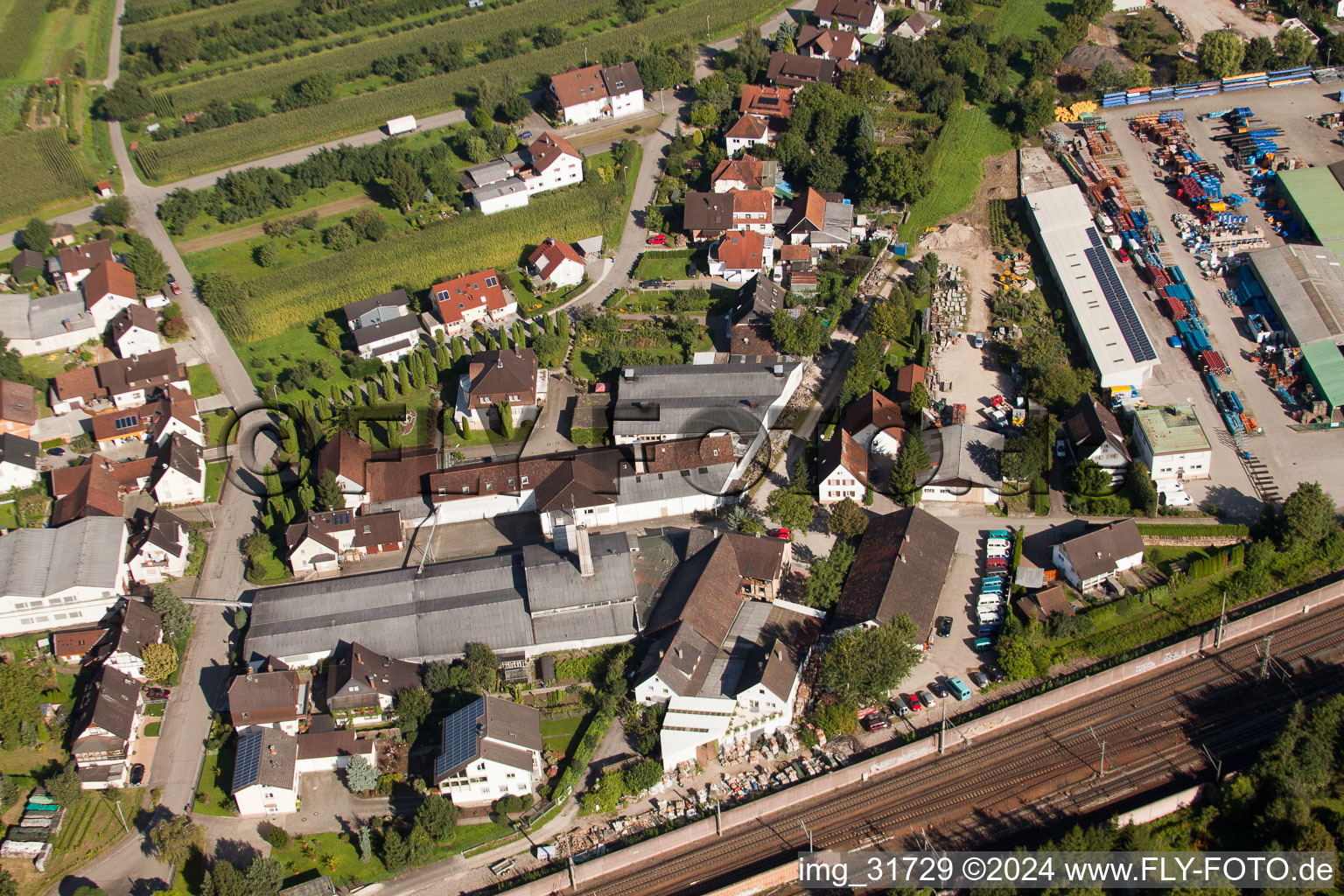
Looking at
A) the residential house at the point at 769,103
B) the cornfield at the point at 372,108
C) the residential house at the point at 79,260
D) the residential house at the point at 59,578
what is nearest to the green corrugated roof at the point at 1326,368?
the residential house at the point at 769,103

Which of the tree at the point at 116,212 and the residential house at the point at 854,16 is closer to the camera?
the tree at the point at 116,212

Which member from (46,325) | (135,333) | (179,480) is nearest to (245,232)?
(135,333)

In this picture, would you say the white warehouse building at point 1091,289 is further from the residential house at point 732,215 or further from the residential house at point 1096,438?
the residential house at point 732,215

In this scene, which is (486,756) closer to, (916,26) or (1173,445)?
(1173,445)

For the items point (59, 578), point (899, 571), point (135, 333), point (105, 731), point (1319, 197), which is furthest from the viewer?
point (1319, 197)

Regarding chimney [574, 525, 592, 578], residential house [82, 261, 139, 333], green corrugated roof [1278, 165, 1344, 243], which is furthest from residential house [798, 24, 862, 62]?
chimney [574, 525, 592, 578]
